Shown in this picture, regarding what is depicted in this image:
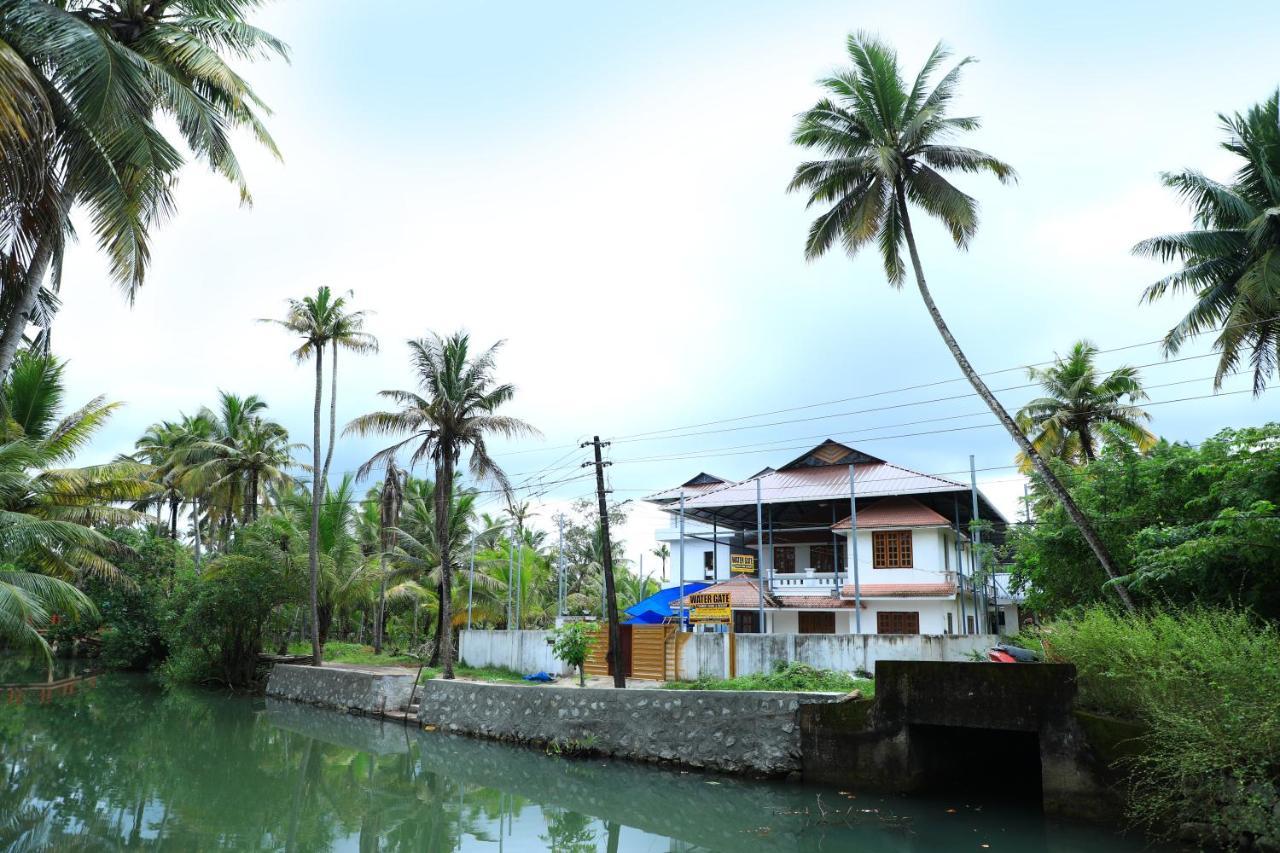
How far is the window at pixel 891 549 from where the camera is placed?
2681cm

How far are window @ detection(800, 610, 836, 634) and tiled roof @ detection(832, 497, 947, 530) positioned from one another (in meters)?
3.00

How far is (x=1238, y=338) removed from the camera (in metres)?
17.6

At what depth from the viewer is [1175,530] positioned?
11.8 m

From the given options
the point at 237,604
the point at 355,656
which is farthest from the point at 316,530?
the point at 355,656

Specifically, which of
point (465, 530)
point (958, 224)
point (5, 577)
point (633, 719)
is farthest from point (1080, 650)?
point (465, 530)

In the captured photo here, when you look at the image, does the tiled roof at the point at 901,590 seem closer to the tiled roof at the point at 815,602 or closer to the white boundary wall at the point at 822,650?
the tiled roof at the point at 815,602

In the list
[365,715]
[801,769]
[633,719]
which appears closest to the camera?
[801,769]

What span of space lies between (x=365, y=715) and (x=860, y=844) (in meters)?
16.9

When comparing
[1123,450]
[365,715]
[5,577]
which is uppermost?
[1123,450]

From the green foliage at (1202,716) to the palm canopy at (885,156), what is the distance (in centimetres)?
987

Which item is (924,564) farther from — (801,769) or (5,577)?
(5,577)

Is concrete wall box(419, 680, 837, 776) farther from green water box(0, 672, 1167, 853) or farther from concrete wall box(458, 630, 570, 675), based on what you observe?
concrete wall box(458, 630, 570, 675)

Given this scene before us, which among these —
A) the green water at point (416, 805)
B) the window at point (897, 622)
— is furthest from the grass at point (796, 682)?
the window at point (897, 622)

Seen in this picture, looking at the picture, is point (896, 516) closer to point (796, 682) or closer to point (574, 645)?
point (796, 682)
